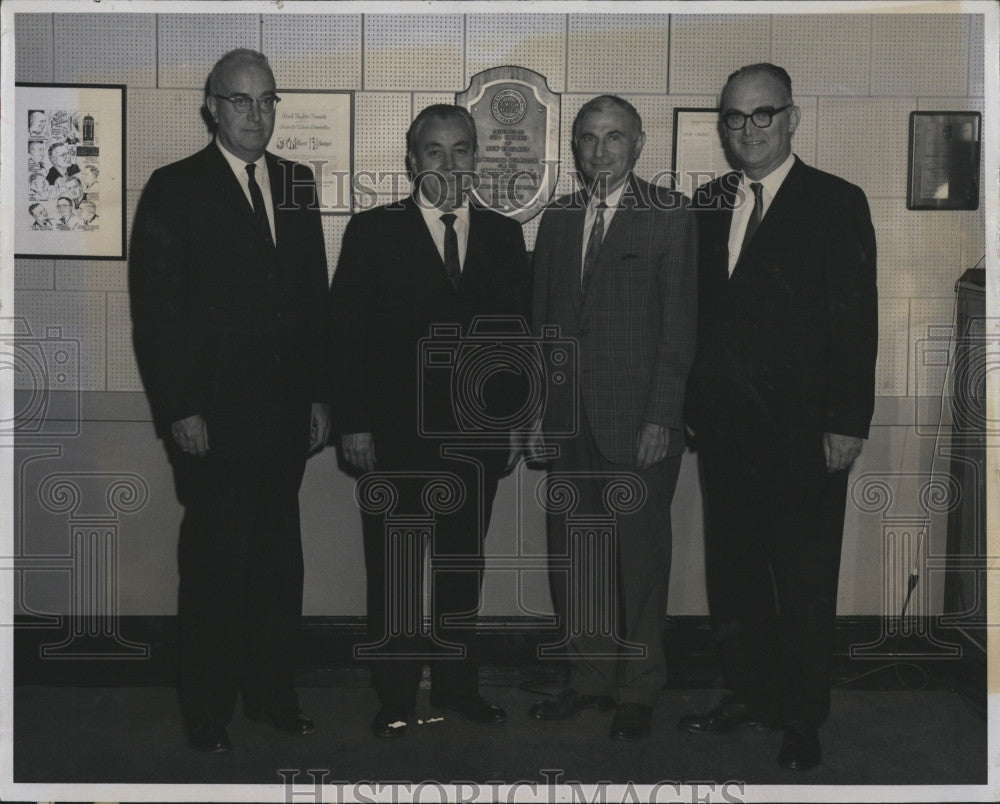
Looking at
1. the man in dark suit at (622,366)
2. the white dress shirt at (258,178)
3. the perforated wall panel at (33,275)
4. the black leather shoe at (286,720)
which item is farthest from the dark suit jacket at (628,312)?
the perforated wall panel at (33,275)

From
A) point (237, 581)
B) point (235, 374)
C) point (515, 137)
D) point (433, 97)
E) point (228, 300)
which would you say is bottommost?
point (237, 581)

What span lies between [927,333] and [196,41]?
2.34 m

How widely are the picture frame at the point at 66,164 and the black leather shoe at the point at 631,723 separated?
6.86 ft

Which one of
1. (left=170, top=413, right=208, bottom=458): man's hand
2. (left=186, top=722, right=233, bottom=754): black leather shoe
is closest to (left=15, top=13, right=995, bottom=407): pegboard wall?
(left=170, top=413, right=208, bottom=458): man's hand

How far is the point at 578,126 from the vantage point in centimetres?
370

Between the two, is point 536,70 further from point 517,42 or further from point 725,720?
point 725,720

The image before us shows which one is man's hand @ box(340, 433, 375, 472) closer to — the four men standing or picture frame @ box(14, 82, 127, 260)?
the four men standing

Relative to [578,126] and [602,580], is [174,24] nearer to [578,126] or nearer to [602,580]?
[578,126]

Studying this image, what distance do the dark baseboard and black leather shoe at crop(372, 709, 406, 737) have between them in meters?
0.19

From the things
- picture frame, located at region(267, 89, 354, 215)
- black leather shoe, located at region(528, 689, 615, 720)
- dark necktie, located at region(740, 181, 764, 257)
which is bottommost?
black leather shoe, located at region(528, 689, 615, 720)

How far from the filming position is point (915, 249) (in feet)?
12.4

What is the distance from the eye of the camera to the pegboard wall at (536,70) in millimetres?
3658

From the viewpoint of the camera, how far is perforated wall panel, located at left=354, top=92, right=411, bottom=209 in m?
3.70

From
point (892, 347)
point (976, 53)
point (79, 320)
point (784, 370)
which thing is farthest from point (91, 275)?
point (976, 53)
